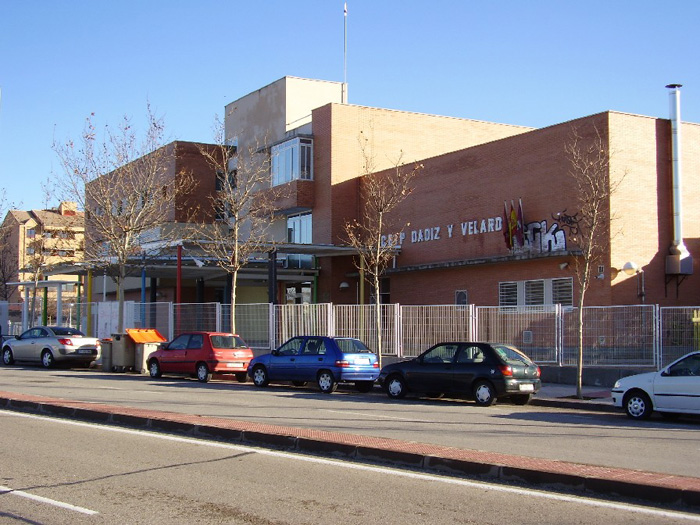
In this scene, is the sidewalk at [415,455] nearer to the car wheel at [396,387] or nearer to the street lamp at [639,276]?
the car wheel at [396,387]

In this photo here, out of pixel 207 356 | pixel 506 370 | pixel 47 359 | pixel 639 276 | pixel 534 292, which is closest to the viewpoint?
pixel 506 370

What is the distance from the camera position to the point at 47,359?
98.9 feet

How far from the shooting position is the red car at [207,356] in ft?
80.2

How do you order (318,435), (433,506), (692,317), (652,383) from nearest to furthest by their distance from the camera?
(433,506), (318,435), (652,383), (692,317)

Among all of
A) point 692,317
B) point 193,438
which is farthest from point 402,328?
point 193,438

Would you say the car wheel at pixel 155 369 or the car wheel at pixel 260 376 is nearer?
the car wheel at pixel 260 376

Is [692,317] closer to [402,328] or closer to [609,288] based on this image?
[609,288]

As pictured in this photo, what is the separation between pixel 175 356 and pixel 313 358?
585 centimetres

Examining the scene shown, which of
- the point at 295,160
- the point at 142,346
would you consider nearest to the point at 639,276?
the point at 142,346

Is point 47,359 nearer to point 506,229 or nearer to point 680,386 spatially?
point 506,229

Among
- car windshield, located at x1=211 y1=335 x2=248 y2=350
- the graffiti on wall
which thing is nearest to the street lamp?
the graffiti on wall

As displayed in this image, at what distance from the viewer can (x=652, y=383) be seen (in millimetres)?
16062

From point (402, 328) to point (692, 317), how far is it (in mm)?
8619

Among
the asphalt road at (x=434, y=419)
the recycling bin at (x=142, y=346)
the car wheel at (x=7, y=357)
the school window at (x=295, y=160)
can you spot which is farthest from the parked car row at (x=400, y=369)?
the school window at (x=295, y=160)
